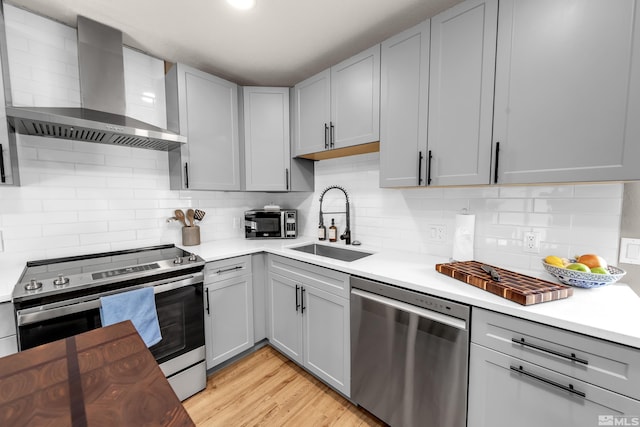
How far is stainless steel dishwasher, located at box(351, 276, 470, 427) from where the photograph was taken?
1.21 meters

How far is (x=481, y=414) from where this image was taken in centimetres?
115

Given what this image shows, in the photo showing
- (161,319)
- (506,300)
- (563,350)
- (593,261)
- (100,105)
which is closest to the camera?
(563,350)

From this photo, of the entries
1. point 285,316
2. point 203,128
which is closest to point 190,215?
point 203,128

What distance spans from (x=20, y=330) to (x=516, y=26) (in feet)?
9.21

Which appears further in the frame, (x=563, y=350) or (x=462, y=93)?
(x=462, y=93)

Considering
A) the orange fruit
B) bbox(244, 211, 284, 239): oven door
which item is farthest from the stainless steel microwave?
the orange fruit

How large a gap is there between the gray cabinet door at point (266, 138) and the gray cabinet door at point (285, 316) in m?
0.92

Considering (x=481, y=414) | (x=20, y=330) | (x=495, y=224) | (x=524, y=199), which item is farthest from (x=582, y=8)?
(x=20, y=330)

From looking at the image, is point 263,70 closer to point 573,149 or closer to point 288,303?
point 288,303

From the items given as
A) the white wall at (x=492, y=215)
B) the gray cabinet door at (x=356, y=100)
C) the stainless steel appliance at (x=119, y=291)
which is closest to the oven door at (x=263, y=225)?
the white wall at (x=492, y=215)

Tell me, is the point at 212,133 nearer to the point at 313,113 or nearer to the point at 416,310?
the point at 313,113

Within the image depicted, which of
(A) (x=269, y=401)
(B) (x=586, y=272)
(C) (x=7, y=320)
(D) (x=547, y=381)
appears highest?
(B) (x=586, y=272)

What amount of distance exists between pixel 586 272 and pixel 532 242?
36cm

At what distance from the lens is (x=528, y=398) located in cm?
104
